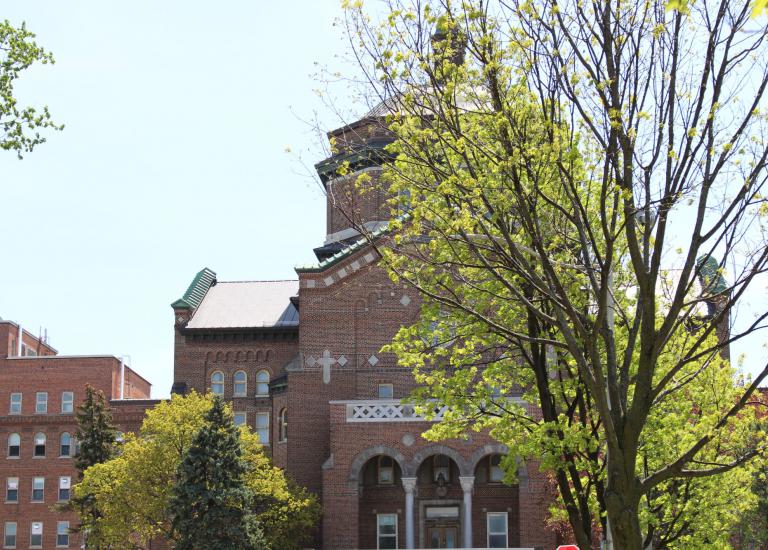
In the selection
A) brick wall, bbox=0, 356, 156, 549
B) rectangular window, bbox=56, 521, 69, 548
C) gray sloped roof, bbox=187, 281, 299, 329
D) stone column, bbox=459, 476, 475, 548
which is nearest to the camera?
stone column, bbox=459, 476, 475, 548

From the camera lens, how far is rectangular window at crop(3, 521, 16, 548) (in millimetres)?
64000

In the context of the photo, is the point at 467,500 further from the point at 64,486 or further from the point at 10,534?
the point at 10,534

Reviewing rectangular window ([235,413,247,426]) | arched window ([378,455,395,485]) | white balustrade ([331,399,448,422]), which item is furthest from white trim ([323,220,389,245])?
arched window ([378,455,395,485])

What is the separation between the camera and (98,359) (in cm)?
6650

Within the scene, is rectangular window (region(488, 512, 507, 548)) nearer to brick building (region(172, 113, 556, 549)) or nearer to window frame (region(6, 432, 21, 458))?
brick building (region(172, 113, 556, 549))

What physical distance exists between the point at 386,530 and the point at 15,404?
28.0 meters

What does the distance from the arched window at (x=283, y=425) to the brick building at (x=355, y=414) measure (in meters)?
0.09

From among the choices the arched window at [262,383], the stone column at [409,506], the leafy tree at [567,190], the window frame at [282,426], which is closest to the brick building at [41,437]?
the arched window at [262,383]

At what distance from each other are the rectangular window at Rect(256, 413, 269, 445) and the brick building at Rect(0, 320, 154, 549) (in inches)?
409

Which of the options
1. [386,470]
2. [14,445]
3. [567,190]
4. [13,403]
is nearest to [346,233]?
[386,470]

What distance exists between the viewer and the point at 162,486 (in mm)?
43188

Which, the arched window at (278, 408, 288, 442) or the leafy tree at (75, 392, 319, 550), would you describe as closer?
the leafy tree at (75, 392, 319, 550)

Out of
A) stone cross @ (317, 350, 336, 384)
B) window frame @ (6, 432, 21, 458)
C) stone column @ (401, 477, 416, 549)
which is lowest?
stone column @ (401, 477, 416, 549)

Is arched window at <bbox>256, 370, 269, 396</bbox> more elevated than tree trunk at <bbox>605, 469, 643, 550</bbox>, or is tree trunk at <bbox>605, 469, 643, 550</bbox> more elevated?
arched window at <bbox>256, 370, 269, 396</bbox>
